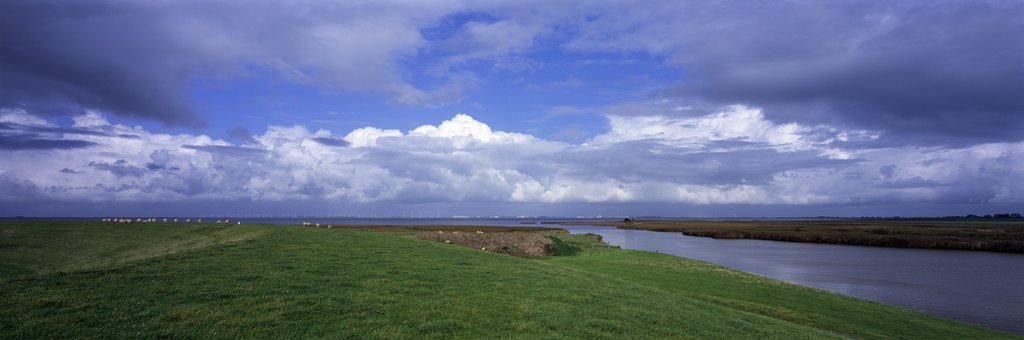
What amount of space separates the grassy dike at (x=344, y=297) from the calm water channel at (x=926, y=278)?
26.6 ft

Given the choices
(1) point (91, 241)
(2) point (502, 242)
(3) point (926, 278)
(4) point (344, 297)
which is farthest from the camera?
(3) point (926, 278)

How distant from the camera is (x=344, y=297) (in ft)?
44.8

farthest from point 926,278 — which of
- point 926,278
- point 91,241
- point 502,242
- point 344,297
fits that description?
point 91,241

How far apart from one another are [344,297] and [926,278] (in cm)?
5004

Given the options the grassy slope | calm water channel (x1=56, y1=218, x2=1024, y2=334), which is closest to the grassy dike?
the grassy slope

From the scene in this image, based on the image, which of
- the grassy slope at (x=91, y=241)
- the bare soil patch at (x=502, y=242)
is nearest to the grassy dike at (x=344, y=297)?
the grassy slope at (x=91, y=241)

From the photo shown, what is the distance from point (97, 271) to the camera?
1498 cm

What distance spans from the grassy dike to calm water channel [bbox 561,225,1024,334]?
8.09m

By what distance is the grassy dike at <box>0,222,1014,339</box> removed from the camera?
11.1 m

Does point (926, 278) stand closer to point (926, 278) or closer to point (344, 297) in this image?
point (926, 278)

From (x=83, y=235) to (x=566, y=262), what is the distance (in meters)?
27.6

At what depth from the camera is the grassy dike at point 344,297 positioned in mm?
11078

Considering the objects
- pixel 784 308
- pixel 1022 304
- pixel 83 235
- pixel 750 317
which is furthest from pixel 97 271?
pixel 1022 304

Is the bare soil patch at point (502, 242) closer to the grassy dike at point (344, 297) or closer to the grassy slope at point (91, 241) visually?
the grassy dike at point (344, 297)
